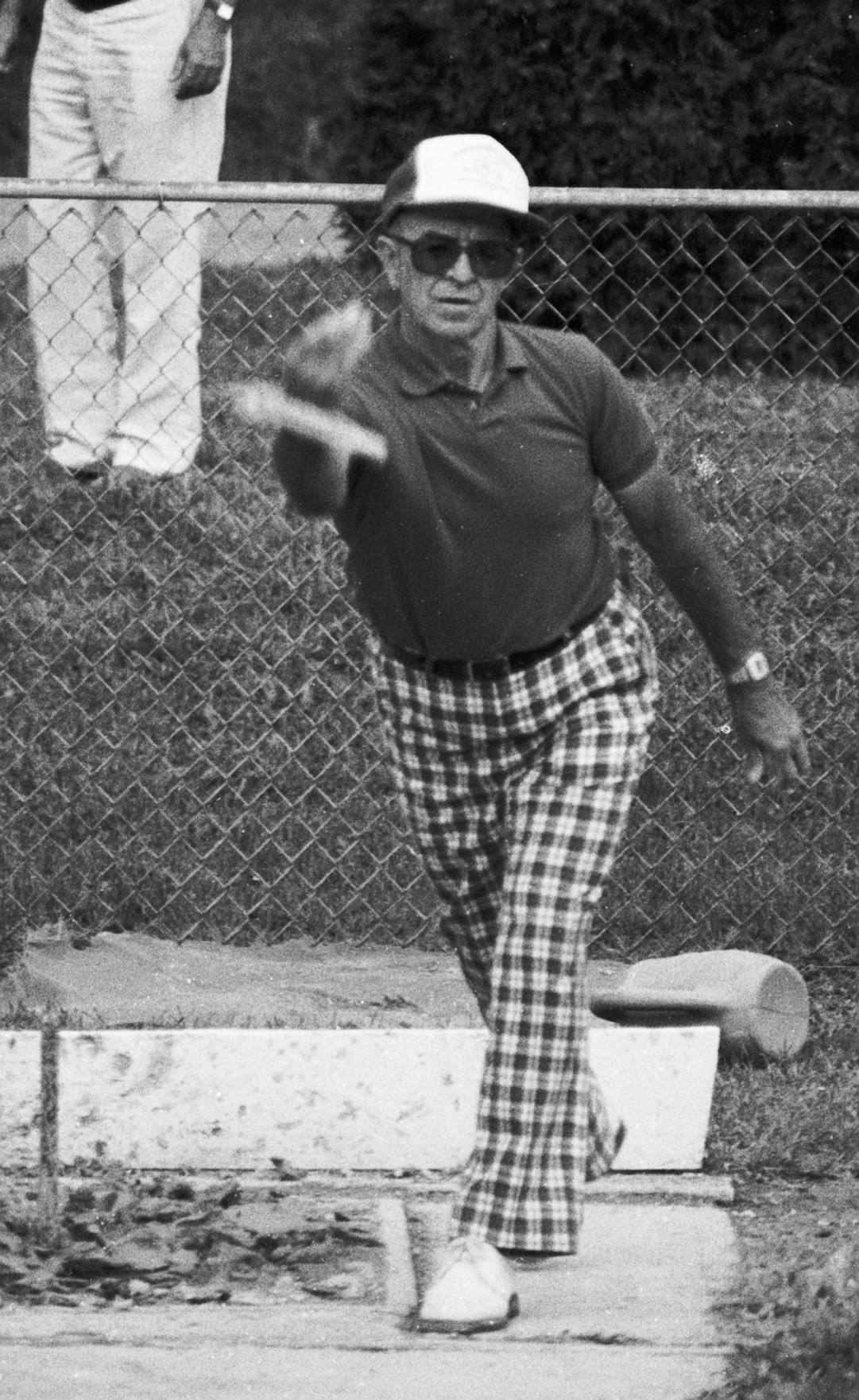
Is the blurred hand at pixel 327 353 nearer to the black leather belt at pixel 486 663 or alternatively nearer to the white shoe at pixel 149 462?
the black leather belt at pixel 486 663

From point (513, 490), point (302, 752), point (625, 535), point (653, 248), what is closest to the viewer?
point (513, 490)

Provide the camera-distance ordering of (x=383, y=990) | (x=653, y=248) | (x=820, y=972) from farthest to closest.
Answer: (x=653, y=248), (x=820, y=972), (x=383, y=990)

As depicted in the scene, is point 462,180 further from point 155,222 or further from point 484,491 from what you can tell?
point 155,222

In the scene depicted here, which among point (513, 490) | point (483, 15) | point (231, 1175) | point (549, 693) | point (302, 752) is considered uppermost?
point (483, 15)

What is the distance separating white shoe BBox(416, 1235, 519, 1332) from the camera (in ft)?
11.2

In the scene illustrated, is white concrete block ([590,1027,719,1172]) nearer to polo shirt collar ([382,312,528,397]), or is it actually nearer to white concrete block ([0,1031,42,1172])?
white concrete block ([0,1031,42,1172])

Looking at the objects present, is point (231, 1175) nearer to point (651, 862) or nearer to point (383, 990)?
point (383, 990)

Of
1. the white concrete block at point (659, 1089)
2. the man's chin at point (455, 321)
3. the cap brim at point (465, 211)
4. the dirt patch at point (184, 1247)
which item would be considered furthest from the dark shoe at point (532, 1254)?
the cap brim at point (465, 211)

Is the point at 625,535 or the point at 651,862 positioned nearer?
the point at 651,862

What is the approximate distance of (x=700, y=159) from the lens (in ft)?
27.3

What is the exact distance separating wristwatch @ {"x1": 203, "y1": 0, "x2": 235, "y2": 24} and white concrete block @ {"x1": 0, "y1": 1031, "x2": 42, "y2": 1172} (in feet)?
9.76

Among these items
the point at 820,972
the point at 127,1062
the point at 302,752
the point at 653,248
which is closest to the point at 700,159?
the point at 653,248

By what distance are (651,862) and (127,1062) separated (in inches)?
68.5

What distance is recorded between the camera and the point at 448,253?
3.49m
